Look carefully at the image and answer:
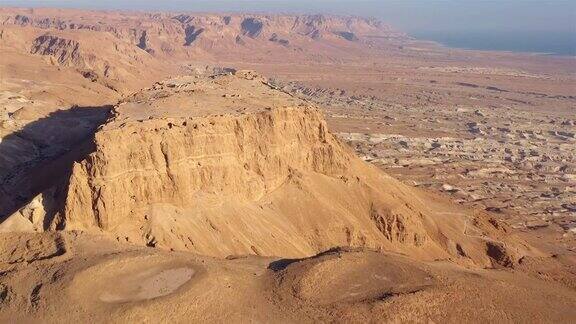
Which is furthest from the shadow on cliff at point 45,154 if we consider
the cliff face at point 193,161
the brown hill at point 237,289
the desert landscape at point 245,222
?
the brown hill at point 237,289

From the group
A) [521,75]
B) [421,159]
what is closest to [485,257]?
[421,159]

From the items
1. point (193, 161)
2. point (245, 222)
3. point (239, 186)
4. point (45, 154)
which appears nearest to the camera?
point (193, 161)

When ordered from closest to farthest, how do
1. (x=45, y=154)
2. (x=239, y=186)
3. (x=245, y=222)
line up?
(x=245, y=222) < (x=239, y=186) < (x=45, y=154)

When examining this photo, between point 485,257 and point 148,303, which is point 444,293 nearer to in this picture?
→ point 148,303

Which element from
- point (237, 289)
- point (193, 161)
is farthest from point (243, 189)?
point (237, 289)

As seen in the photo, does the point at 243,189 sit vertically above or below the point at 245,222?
above

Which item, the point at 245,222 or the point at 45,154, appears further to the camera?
the point at 45,154

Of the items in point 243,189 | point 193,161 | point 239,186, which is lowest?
point 243,189

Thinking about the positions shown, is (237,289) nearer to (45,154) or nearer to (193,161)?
(193,161)
